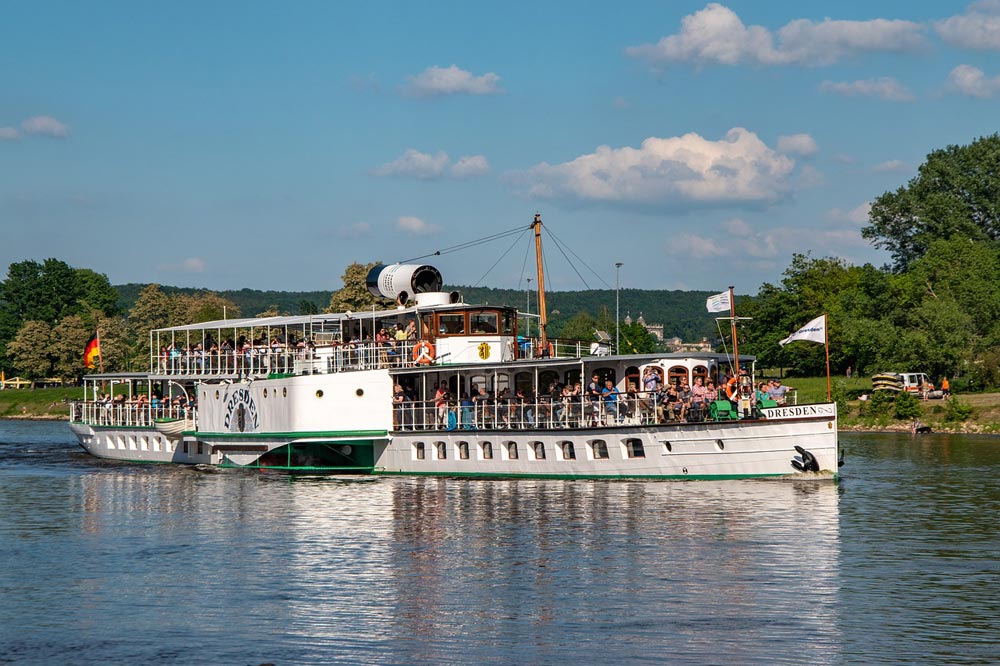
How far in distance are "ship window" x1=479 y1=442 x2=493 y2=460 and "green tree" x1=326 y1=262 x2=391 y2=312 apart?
53296 mm

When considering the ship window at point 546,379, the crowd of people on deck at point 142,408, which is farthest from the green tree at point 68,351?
the ship window at point 546,379

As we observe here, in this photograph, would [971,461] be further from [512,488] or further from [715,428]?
[512,488]

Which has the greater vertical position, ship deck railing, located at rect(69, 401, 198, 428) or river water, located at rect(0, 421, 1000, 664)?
ship deck railing, located at rect(69, 401, 198, 428)

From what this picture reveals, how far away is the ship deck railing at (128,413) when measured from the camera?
197 ft

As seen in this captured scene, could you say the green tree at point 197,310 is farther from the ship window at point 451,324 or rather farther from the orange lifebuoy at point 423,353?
the orange lifebuoy at point 423,353

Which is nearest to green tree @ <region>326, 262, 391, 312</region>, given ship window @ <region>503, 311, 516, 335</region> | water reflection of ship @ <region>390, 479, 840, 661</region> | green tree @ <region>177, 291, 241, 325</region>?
green tree @ <region>177, 291, 241, 325</region>

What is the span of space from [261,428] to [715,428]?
19.2 metres

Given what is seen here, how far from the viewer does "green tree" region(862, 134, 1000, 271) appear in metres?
128

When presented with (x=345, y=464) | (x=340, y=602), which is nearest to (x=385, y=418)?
(x=345, y=464)

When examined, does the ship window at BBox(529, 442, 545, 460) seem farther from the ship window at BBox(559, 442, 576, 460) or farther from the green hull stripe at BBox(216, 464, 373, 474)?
the green hull stripe at BBox(216, 464, 373, 474)

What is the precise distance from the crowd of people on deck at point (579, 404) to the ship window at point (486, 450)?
2.30 feet

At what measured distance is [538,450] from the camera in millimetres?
47219

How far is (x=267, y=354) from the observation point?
2138 inches

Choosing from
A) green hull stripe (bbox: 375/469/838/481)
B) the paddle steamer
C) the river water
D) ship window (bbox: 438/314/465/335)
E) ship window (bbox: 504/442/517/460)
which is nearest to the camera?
the river water
